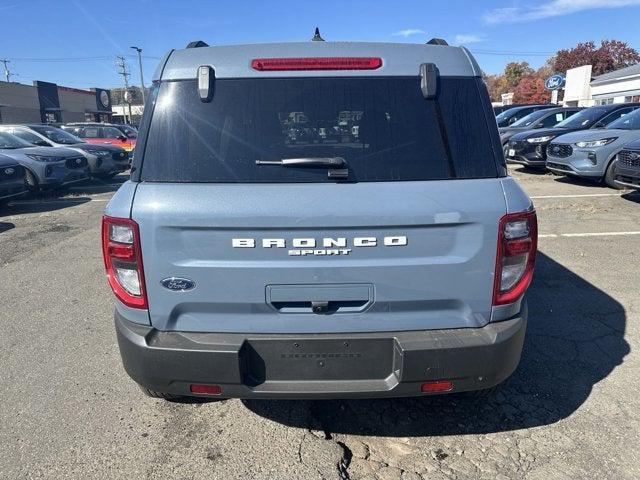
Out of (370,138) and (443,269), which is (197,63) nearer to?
(370,138)

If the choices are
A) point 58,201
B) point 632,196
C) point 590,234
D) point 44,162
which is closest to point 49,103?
point 44,162

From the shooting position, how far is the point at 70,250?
22.6ft

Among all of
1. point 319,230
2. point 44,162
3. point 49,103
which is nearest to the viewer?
point 319,230

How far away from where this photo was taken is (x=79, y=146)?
13758 mm

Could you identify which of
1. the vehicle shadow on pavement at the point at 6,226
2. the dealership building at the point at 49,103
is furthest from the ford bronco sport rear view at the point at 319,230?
the dealership building at the point at 49,103

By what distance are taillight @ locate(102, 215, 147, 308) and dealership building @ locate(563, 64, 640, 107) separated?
39.6 m

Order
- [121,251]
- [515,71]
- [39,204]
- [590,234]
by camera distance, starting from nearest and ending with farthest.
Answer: [121,251] → [590,234] → [39,204] → [515,71]

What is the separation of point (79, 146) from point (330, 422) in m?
13.5

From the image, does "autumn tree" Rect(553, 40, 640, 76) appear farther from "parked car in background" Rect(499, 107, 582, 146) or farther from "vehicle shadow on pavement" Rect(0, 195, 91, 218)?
"vehicle shadow on pavement" Rect(0, 195, 91, 218)

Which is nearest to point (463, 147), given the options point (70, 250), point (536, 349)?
point (536, 349)

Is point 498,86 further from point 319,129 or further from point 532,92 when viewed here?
point 319,129

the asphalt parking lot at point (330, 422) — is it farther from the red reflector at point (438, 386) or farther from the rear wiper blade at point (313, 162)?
the rear wiper blade at point (313, 162)

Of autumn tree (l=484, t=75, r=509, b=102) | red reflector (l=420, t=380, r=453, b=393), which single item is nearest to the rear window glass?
red reflector (l=420, t=380, r=453, b=393)

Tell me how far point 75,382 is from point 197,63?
94.5 inches
